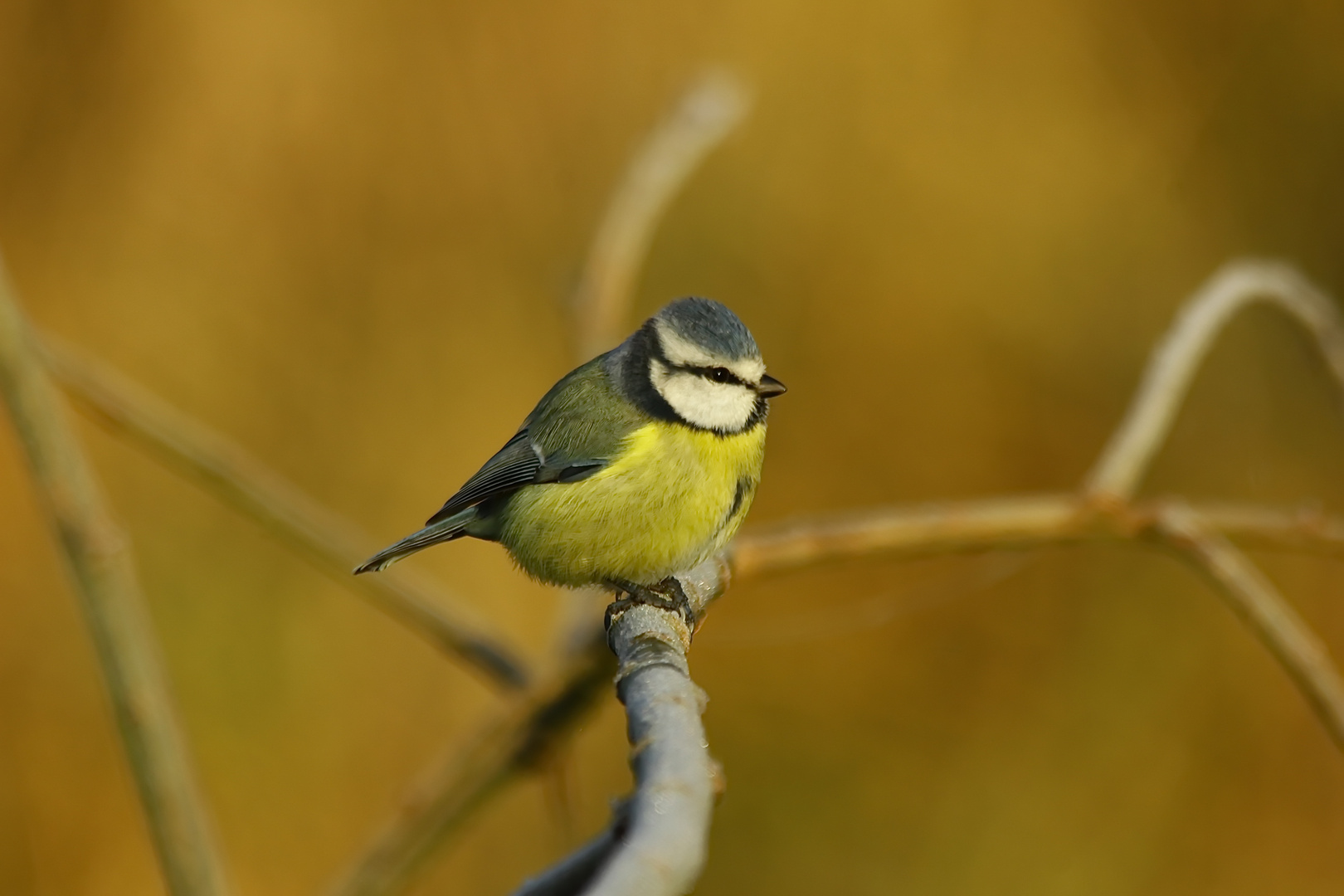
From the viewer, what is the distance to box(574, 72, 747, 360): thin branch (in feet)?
8.64

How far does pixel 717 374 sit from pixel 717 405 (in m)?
0.05

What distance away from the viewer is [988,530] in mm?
2029

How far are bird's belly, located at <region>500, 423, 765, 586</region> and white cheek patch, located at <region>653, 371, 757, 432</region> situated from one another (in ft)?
0.07

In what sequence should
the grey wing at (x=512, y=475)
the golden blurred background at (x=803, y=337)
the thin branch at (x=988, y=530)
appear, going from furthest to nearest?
1. the golden blurred background at (x=803, y=337)
2. the grey wing at (x=512, y=475)
3. the thin branch at (x=988, y=530)

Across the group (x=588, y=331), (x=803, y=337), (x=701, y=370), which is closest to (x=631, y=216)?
(x=588, y=331)

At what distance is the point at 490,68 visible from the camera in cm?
421

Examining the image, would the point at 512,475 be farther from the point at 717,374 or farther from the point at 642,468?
the point at 717,374

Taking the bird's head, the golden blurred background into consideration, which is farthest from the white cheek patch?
the golden blurred background

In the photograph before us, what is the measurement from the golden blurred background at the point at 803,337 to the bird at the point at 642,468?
187cm

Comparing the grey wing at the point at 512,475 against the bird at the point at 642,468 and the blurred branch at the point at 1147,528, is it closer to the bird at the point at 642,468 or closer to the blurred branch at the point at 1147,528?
the bird at the point at 642,468

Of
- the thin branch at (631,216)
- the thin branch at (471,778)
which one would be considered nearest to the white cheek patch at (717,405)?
the thin branch at (471,778)

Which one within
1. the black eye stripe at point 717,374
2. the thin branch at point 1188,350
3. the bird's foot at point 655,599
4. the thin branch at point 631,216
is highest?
the thin branch at point 631,216

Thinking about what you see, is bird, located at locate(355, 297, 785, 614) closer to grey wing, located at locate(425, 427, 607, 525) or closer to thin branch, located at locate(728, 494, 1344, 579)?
grey wing, located at locate(425, 427, 607, 525)

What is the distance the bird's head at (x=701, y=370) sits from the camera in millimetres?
2025
